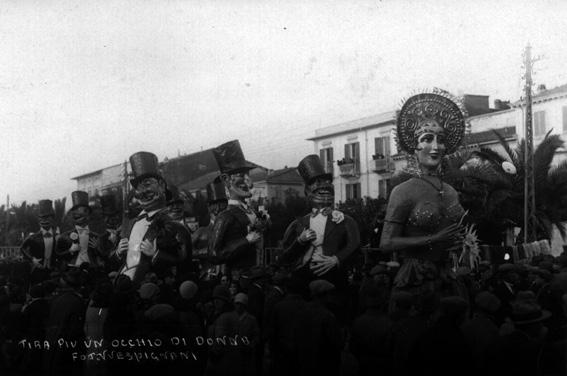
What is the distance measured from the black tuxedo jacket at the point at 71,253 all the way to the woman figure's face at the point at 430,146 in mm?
5284

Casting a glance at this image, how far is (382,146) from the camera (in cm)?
4156

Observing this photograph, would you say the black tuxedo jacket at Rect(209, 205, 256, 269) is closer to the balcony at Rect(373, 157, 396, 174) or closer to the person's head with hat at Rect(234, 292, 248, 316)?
the person's head with hat at Rect(234, 292, 248, 316)

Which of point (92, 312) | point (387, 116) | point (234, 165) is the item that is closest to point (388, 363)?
point (92, 312)

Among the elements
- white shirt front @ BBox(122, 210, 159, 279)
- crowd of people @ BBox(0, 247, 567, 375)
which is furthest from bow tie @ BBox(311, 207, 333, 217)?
white shirt front @ BBox(122, 210, 159, 279)

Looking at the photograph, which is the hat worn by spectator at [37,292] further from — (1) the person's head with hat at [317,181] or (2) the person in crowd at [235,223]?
(1) the person's head with hat at [317,181]

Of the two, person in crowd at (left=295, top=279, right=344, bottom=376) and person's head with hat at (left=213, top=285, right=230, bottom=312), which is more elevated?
person's head with hat at (left=213, top=285, right=230, bottom=312)

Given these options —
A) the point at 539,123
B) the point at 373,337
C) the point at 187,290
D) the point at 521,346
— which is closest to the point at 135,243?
the point at 187,290

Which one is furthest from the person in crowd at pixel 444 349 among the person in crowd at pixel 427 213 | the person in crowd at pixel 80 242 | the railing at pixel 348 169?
the railing at pixel 348 169

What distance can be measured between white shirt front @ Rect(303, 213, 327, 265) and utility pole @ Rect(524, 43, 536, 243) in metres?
9.80

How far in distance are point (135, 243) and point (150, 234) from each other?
176mm

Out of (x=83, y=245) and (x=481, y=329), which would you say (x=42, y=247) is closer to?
(x=83, y=245)

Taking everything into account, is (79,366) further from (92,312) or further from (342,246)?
(342,246)

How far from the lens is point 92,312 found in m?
6.42

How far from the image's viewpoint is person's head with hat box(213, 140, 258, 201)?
8281 mm
